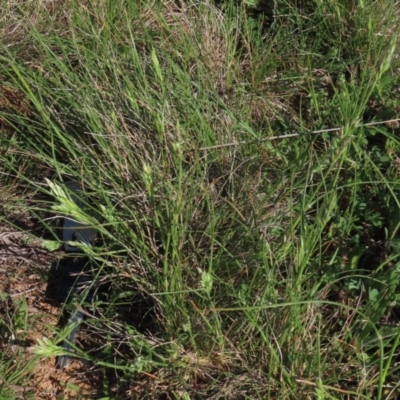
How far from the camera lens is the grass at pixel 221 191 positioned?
5.62 ft

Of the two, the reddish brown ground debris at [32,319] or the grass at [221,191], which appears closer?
the grass at [221,191]

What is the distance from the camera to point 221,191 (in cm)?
192

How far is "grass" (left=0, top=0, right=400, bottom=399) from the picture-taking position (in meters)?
1.71

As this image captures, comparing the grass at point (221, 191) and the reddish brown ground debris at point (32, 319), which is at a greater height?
the grass at point (221, 191)

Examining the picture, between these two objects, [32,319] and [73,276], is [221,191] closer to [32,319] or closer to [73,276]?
[73,276]

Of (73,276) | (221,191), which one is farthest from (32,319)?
(221,191)

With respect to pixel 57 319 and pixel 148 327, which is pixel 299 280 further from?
pixel 57 319

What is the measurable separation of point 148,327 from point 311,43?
1248 millimetres

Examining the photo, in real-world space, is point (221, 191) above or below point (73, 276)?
above

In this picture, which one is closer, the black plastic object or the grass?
the grass

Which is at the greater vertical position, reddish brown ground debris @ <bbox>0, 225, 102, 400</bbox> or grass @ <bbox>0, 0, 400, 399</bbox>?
grass @ <bbox>0, 0, 400, 399</bbox>

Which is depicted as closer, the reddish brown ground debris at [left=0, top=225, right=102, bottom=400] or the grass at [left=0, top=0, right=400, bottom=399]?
the grass at [left=0, top=0, right=400, bottom=399]

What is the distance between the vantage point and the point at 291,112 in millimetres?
2453

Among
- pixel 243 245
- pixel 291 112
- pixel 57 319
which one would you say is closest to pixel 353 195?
pixel 243 245
